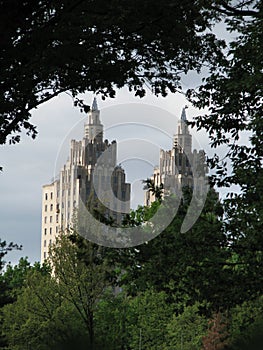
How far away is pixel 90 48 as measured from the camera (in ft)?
52.8

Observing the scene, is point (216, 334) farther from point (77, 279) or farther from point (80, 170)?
point (80, 170)

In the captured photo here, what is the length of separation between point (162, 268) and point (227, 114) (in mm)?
4435

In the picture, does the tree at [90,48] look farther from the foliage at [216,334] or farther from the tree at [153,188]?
the foliage at [216,334]

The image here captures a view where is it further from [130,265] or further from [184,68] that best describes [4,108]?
[130,265]

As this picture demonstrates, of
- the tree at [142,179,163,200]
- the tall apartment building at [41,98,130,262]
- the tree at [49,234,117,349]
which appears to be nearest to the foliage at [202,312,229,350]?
the tree at [49,234,117,349]

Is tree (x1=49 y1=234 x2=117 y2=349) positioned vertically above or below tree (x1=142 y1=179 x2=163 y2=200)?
above

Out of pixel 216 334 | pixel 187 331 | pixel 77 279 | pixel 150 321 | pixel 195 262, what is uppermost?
pixel 77 279

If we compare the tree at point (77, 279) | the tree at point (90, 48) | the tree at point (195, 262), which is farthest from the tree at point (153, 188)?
the tree at point (77, 279)

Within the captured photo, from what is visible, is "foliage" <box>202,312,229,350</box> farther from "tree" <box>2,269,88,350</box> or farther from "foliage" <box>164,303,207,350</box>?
"tree" <box>2,269,88,350</box>

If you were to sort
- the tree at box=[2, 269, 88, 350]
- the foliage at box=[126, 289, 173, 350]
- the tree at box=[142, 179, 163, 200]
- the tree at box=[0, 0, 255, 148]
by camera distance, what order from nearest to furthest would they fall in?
the tree at box=[0, 0, 255, 148], the tree at box=[142, 179, 163, 200], the tree at box=[2, 269, 88, 350], the foliage at box=[126, 289, 173, 350]

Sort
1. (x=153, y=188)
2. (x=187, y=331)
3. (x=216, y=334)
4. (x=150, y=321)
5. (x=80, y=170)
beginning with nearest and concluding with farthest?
(x=153, y=188) → (x=216, y=334) → (x=187, y=331) → (x=150, y=321) → (x=80, y=170)

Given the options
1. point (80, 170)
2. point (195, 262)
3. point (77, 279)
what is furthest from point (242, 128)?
point (80, 170)

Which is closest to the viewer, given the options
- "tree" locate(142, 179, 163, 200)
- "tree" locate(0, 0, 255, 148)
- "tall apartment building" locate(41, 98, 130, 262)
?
"tree" locate(0, 0, 255, 148)

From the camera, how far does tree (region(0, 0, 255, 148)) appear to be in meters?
13.7
